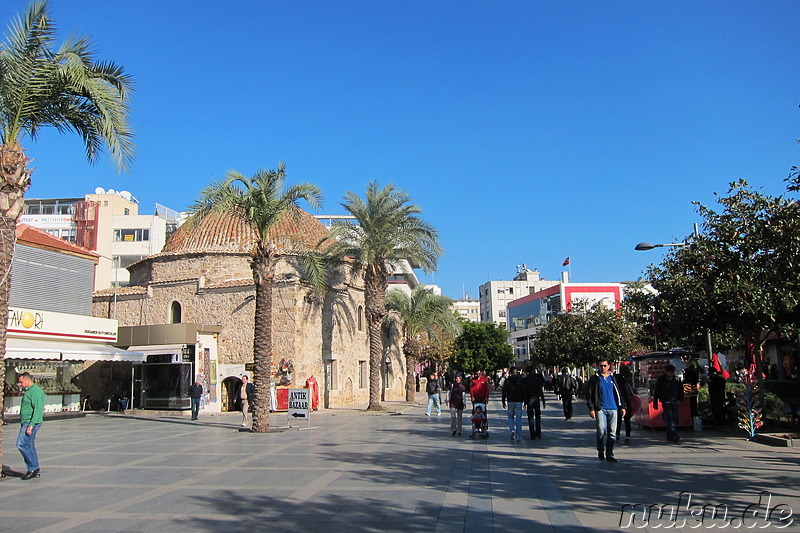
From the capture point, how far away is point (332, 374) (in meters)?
30.9

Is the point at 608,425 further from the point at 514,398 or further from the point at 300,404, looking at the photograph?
the point at 300,404

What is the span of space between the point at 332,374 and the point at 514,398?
58.9 ft

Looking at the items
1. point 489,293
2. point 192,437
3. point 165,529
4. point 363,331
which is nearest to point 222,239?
point 363,331

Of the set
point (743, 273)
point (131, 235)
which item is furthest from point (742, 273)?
point (131, 235)

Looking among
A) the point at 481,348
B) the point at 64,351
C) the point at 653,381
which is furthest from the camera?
the point at 481,348

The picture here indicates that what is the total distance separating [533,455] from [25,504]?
8356mm

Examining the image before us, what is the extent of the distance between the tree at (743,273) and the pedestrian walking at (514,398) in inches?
159

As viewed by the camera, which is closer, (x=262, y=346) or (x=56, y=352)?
(x=262, y=346)

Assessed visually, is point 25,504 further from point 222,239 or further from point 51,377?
point 222,239

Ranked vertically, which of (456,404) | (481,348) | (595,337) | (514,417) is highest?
(595,337)

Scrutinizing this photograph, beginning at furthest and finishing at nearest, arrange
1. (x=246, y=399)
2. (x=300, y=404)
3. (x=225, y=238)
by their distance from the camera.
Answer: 1. (x=225, y=238)
2. (x=246, y=399)
3. (x=300, y=404)

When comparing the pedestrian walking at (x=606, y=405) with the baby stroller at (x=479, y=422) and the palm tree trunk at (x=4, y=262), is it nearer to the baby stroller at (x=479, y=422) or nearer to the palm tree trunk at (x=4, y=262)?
the baby stroller at (x=479, y=422)

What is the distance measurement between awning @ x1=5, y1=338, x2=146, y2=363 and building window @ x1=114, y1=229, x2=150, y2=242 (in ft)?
104

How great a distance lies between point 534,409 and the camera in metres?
14.5
